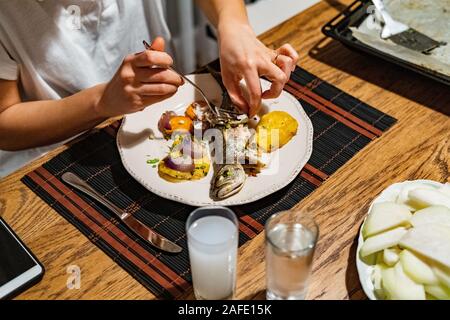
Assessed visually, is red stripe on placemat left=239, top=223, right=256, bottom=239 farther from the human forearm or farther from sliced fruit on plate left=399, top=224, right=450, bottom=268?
the human forearm

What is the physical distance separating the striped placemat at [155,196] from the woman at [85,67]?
0.12 m

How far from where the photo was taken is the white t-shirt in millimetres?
1213

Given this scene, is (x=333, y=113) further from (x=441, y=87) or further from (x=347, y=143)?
(x=441, y=87)

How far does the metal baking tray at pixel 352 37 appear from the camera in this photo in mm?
1272

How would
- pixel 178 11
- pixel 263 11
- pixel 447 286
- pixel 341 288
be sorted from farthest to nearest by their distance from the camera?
1. pixel 178 11
2. pixel 263 11
3. pixel 341 288
4. pixel 447 286

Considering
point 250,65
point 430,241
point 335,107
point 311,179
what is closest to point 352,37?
point 335,107

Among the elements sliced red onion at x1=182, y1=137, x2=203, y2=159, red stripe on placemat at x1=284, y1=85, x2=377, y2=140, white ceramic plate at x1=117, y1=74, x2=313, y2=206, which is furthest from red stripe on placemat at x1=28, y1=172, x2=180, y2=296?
red stripe on placemat at x1=284, y1=85, x2=377, y2=140

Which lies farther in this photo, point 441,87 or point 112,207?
point 441,87

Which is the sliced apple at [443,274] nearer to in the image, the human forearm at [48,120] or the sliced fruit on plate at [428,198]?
the sliced fruit on plate at [428,198]

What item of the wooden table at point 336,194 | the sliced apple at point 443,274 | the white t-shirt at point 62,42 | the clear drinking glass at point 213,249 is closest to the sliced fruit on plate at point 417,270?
the sliced apple at point 443,274

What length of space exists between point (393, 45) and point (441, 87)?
16 centimetres

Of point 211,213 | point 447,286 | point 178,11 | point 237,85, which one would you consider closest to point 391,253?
point 447,286
